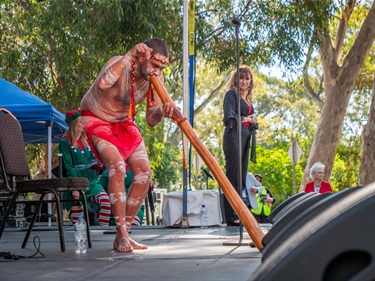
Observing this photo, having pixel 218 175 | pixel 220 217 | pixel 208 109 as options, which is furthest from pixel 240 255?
pixel 208 109

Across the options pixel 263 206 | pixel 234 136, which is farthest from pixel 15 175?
pixel 263 206

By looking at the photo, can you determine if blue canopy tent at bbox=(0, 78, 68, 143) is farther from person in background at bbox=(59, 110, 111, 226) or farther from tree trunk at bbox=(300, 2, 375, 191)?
tree trunk at bbox=(300, 2, 375, 191)

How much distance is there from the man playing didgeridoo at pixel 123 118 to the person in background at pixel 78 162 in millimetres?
5086

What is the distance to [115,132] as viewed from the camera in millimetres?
7137

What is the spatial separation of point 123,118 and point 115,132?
0.42ft

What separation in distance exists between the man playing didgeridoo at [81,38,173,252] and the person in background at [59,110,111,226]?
5086mm

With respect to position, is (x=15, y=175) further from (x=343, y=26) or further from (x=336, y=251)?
(x=343, y=26)

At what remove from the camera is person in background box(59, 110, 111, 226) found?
12.5 meters

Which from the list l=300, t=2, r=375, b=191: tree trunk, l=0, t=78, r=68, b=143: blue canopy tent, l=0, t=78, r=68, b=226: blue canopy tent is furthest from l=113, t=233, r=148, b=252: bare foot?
l=300, t=2, r=375, b=191: tree trunk

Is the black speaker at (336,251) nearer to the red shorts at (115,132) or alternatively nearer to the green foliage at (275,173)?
the red shorts at (115,132)

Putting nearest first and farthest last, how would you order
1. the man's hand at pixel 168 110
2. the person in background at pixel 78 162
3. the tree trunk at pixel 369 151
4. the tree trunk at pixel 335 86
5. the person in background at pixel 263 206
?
1. the man's hand at pixel 168 110
2. the person in background at pixel 78 162
3. the person in background at pixel 263 206
4. the tree trunk at pixel 369 151
5. the tree trunk at pixel 335 86

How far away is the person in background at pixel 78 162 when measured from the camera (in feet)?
41.1

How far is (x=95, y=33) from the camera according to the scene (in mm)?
19469

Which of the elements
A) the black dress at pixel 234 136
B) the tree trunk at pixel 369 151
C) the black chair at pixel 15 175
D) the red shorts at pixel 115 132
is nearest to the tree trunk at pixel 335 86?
the tree trunk at pixel 369 151
